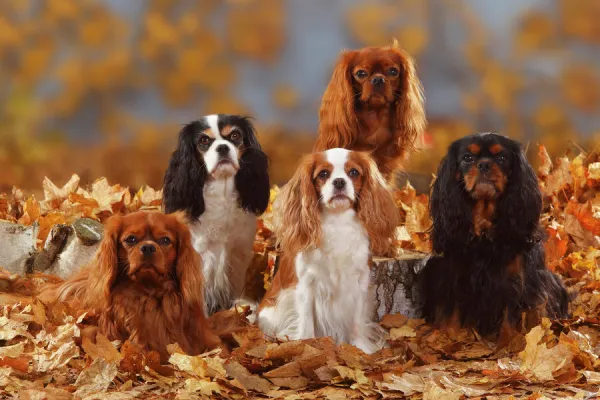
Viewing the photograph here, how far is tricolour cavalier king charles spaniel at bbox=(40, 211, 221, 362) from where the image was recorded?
4.18 meters

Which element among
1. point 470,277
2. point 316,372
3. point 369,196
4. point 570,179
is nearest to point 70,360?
point 316,372

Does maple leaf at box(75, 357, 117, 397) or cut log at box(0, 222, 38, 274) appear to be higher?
cut log at box(0, 222, 38, 274)

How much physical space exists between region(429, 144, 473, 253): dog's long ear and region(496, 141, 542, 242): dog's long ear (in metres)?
0.18

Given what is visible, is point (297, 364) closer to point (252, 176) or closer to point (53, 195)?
point (252, 176)

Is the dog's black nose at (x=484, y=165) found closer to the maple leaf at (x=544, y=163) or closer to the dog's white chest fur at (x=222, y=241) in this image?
the dog's white chest fur at (x=222, y=241)

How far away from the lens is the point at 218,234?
5035 millimetres

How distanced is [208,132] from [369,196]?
3.05 feet

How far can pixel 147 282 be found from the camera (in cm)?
425

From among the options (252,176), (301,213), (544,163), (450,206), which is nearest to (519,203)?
(450,206)

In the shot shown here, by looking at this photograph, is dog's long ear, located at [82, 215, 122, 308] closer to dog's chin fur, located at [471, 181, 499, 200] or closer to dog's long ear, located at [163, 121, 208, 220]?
dog's long ear, located at [163, 121, 208, 220]

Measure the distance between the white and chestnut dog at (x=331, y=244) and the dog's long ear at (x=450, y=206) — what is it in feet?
0.82

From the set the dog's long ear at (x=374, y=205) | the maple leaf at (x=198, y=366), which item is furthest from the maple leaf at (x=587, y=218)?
the maple leaf at (x=198, y=366)

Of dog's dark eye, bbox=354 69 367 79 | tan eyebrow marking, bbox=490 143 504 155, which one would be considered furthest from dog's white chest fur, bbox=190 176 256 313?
tan eyebrow marking, bbox=490 143 504 155

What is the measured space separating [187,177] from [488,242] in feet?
5.29
